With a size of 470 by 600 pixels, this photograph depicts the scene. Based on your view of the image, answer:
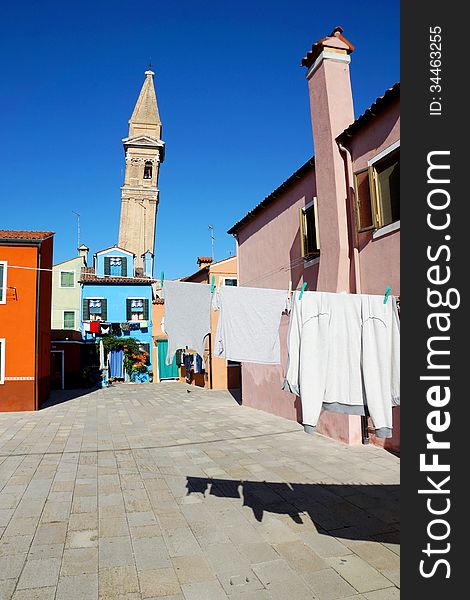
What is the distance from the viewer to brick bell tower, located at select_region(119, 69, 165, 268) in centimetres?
4447

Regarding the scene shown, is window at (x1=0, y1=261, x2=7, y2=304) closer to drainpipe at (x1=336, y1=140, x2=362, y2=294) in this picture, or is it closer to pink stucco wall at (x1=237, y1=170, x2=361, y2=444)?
pink stucco wall at (x1=237, y1=170, x2=361, y2=444)

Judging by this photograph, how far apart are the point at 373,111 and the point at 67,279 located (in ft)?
84.7

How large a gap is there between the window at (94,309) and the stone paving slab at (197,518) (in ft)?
57.6

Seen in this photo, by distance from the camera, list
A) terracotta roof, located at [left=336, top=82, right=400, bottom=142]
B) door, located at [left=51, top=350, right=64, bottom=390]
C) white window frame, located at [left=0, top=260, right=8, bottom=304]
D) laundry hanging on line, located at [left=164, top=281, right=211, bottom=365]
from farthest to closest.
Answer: door, located at [left=51, top=350, right=64, bottom=390], white window frame, located at [left=0, top=260, right=8, bottom=304], terracotta roof, located at [left=336, top=82, right=400, bottom=142], laundry hanging on line, located at [left=164, top=281, right=211, bottom=365]

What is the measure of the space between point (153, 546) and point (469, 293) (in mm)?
3766

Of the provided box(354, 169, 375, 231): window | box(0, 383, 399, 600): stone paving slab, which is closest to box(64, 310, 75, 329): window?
box(0, 383, 399, 600): stone paving slab

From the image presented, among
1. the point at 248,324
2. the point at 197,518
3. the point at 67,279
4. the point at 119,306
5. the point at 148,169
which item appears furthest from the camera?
the point at 148,169

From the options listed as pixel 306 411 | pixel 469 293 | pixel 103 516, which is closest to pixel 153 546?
pixel 103 516

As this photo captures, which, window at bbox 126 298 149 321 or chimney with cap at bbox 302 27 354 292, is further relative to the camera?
window at bbox 126 298 149 321

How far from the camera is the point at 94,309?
27406 mm

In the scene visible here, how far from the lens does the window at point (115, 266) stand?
1164 inches

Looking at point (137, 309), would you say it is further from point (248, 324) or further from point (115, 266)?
point (248, 324)

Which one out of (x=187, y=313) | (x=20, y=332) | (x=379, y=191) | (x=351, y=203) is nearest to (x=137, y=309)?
(x=20, y=332)

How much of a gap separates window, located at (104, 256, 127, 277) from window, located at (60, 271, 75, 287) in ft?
7.82
